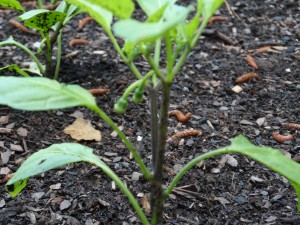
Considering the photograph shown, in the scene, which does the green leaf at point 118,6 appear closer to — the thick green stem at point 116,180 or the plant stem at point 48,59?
the thick green stem at point 116,180

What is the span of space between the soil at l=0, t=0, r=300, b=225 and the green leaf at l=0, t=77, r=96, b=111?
56cm

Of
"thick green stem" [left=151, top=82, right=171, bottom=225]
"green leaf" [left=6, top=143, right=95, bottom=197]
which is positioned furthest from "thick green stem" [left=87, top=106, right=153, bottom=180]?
"green leaf" [left=6, top=143, right=95, bottom=197]

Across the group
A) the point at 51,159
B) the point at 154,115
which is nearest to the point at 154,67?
the point at 154,115

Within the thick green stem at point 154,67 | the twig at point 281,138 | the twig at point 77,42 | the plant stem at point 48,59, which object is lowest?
the twig at point 281,138

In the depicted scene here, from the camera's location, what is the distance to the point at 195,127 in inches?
73.5

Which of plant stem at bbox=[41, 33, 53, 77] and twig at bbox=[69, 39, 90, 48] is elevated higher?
plant stem at bbox=[41, 33, 53, 77]

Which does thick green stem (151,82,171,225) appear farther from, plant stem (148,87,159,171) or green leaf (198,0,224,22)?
green leaf (198,0,224,22)

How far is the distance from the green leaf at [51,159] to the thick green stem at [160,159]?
0.17 m

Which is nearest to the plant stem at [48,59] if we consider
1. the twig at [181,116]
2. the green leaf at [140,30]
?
the twig at [181,116]

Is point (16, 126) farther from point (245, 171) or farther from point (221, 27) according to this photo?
point (221, 27)

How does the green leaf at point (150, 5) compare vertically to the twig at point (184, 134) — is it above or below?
above

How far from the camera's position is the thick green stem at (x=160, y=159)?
1.12m

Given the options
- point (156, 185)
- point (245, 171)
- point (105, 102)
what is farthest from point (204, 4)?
point (105, 102)

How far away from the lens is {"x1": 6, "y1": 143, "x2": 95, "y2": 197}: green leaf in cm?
120
